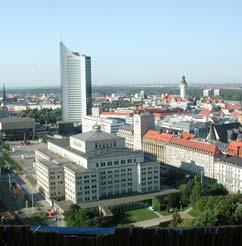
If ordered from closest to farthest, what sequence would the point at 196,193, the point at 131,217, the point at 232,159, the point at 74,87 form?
1. the point at 131,217
2. the point at 196,193
3. the point at 232,159
4. the point at 74,87

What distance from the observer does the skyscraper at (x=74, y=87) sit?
53.8 meters

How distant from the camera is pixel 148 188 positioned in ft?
71.3

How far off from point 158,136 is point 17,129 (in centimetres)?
1929

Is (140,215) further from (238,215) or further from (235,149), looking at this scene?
(235,149)

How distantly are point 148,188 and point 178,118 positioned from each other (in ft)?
74.7

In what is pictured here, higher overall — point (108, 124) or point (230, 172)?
point (108, 124)

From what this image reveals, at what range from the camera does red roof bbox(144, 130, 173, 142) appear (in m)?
29.9

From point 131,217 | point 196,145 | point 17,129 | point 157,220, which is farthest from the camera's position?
point 17,129

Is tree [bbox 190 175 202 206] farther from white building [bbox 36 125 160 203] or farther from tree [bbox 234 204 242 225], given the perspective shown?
tree [bbox 234 204 242 225]

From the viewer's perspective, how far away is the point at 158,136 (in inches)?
1198

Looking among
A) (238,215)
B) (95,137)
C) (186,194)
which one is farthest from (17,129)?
(238,215)

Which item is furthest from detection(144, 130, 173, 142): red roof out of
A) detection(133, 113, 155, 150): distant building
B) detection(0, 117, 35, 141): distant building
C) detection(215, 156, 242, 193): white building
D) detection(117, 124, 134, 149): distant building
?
detection(0, 117, 35, 141): distant building

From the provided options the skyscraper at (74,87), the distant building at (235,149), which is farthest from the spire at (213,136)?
the skyscraper at (74,87)

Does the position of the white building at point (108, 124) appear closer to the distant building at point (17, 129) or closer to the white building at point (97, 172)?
the distant building at point (17, 129)
